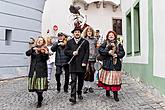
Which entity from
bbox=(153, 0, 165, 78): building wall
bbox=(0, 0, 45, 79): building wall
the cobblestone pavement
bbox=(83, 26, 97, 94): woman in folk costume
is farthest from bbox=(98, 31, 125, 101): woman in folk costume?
bbox=(0, 0, 45, 79): building wall

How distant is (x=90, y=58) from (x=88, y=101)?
1.42 meters

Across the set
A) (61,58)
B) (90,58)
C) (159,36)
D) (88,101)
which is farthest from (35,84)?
(159,36)

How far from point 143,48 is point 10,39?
214 inches

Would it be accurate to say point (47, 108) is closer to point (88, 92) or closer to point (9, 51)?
point (88, 92)

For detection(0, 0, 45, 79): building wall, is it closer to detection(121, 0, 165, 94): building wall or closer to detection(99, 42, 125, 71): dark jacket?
detection(121, 0, 165, 94): building wall

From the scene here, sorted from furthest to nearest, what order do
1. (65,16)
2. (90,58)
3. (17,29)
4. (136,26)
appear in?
1. (65,16)
2. (17,29)
3. (136,26)
4. (90,58)

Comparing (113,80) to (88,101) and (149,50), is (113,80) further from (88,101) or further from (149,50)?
(149,50)

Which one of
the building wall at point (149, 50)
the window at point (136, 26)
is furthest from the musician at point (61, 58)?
the window at point (136, 26)

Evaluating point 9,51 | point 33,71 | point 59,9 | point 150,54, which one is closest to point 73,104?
point 33,71

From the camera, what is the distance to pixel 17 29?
13359 mm

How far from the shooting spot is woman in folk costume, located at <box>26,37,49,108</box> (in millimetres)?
7633

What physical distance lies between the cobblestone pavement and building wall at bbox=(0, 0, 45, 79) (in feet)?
9.10

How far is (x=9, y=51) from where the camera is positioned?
42.4ft

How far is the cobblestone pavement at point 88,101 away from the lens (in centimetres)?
755
